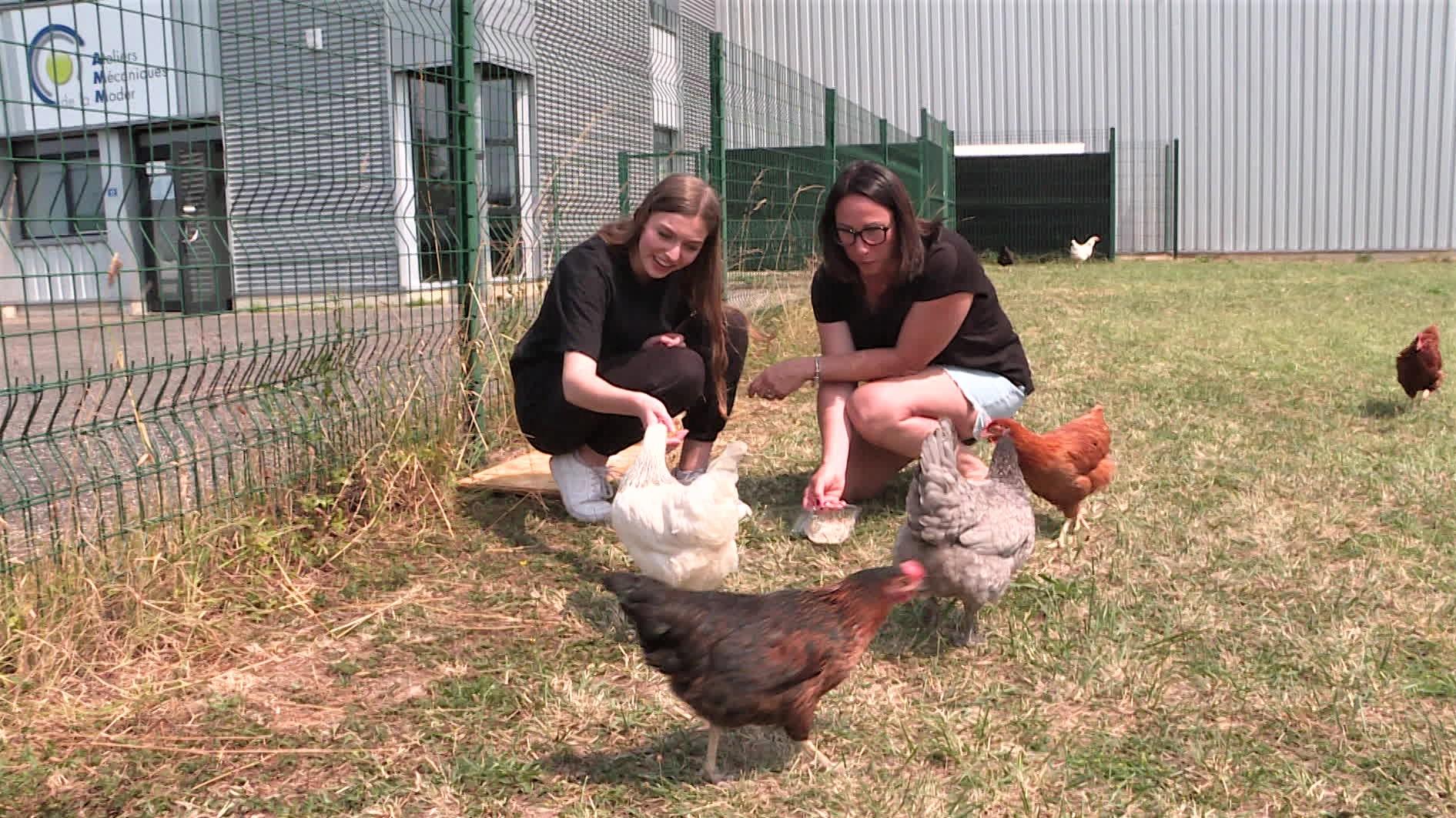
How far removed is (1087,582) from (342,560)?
2.22 meters

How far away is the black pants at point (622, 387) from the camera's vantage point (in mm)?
3541

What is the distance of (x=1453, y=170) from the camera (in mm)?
17203

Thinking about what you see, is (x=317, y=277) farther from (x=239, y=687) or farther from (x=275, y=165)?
(x=239, y=687)

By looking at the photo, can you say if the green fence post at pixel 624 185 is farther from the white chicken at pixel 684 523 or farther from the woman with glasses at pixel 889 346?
the white chicken at pixel 684 523

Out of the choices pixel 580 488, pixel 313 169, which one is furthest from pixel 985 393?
pixel 313 169

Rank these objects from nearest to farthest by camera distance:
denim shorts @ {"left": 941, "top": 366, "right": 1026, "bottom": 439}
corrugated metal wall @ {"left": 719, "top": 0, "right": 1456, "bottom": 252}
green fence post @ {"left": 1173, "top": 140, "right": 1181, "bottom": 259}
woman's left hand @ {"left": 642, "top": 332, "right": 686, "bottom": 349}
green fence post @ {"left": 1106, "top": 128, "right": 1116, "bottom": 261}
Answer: woman's left hand @ {"left": 642, "top": 332, "right": 686, "bottom": 349} → denim shorts @ {"left": 941, "top": 366, "right": 1026, "bottom": 439} → corrugated metal wall @ {"left": 719, "top": 0, "right": 1456, "bottom": 252} → green fence post @ {"left": 1106, "top": 128, "right": 1116, "bottom": 261} → green fence post @ {"left": 1173, "top": 140, "right": 1181, "bottom": 259}

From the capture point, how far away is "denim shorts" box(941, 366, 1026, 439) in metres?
3.72

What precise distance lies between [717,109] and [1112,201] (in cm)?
1360

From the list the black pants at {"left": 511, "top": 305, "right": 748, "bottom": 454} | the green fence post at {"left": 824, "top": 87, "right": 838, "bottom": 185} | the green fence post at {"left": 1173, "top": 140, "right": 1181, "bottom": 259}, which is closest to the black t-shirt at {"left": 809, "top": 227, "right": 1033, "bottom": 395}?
the black pants at {"left": 511, "top": 305, "right": 748, "bottom": 454}

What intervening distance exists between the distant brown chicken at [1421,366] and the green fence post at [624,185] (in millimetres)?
4260

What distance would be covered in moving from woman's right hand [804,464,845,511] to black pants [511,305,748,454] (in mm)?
601

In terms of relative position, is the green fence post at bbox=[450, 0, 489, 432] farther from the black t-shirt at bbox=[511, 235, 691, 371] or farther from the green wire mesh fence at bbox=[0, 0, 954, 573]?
the black t-shirt at bbox=[511, 235, 691, 371]

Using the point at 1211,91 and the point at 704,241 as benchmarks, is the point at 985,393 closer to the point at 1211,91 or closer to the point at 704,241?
the point at 704,241

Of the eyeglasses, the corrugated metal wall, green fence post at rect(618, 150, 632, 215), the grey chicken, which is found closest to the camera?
the grey chicken
